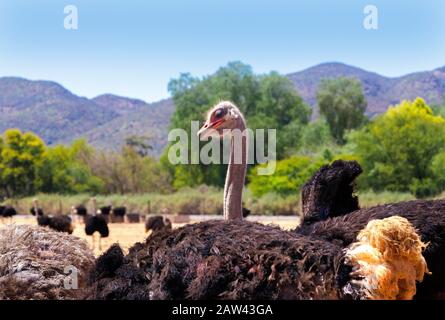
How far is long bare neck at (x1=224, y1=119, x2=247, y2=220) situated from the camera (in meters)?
5.56

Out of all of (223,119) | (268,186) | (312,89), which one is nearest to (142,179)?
(268,186)

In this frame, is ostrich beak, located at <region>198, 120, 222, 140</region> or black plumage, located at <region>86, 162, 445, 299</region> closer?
black plumage, located at <region>86, 162, 445, 299</region>

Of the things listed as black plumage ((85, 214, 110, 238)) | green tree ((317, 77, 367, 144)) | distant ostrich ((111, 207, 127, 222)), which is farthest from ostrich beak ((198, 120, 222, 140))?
green tree ((317, 77, 367, 144))

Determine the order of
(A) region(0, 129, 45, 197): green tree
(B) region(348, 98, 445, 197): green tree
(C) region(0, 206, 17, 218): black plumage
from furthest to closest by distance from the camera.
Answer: (A) region(0, 129, 45, 197): green tree → (B) region(348, 98, 445, 197): green tree → (C) region(0, 206, 17, 218): black plumage

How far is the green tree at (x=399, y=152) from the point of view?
40.6m

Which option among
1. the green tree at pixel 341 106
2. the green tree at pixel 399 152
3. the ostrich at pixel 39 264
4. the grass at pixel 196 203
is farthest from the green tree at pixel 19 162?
the ostrich at pixel 39 264

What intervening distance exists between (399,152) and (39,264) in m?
38.9

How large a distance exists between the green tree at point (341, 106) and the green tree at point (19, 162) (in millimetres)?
23539

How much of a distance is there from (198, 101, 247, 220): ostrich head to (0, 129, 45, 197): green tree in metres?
45.3

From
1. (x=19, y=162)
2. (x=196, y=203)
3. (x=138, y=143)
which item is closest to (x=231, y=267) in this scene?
(x=196, y=203)

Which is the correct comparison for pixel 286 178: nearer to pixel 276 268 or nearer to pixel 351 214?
pixel 351 214

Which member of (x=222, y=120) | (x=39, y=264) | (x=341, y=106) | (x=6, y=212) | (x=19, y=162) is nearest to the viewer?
(x=39, y=264)

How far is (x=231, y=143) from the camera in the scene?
246 inches

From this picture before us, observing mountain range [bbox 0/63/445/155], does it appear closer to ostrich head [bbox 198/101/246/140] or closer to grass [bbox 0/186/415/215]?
grass [bbox 0/186/415/215]
